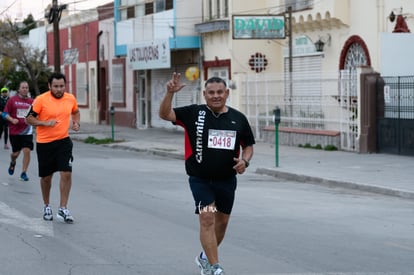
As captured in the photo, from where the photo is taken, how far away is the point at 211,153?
26.7 feet

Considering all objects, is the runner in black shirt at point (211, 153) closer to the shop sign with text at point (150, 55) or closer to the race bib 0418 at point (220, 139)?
the race bib 0418 at point (220, 139)

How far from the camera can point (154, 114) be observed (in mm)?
38781

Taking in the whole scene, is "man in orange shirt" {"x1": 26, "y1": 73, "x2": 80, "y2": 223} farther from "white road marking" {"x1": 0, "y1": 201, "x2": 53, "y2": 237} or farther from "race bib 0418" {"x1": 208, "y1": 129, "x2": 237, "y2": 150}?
"race bib 0418" {"x1": 208, "y1": 129, "x2": 237, "y2": 150}

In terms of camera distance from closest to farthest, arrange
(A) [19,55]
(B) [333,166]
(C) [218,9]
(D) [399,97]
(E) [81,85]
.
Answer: (B) [333,166], (D) [399,97], (C) [218,9], (A) [19,55], (E) [81,85]

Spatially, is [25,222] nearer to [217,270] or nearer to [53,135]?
[53,135]

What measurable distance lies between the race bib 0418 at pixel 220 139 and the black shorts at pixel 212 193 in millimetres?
333

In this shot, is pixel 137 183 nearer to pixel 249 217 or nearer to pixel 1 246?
pixel 249 217

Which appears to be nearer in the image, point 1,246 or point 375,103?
point 1,246

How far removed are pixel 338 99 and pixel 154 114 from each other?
1574 cm

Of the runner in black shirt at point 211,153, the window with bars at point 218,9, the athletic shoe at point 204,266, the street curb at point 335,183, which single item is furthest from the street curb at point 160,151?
the runner in black shirt at point 211,153

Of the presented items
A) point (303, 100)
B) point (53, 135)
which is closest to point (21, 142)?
point (53, 135)

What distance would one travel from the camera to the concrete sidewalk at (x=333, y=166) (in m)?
16.9

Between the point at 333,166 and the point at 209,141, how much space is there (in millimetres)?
12485

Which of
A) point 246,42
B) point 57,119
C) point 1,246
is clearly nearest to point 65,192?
point 57,119
